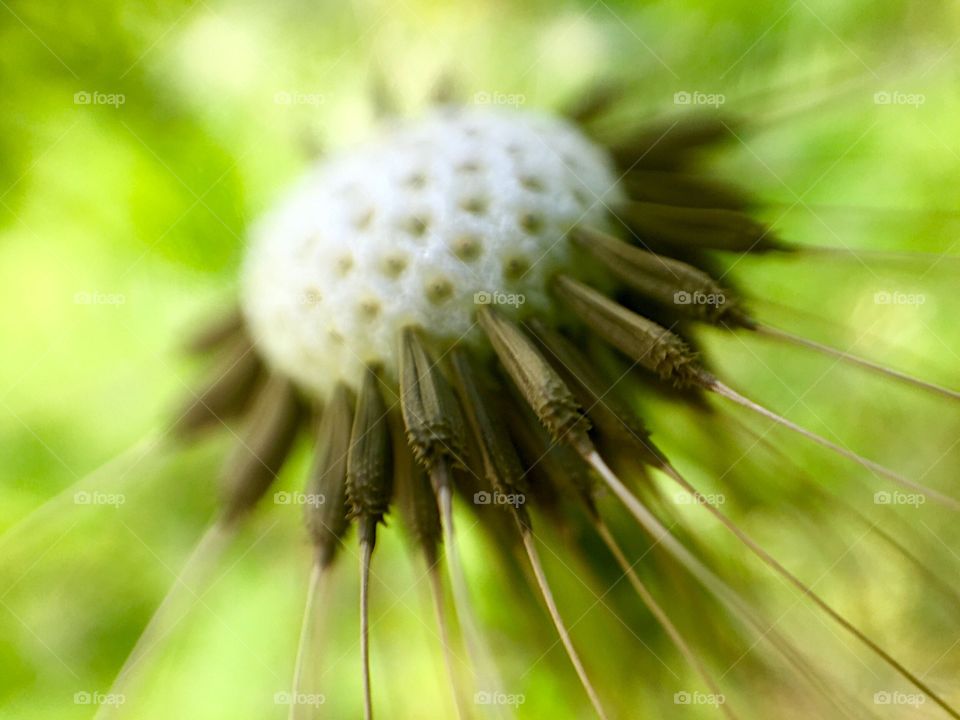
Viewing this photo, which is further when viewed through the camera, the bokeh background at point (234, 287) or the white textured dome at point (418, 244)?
the bokeh background at point (234, 287)

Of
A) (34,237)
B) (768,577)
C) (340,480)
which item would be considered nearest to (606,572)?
(768,577)

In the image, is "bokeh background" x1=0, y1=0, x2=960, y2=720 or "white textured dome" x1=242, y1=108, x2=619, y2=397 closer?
"white textured dome" x1=242, y1=108, x2=619, y2=397

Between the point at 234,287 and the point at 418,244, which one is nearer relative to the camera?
the point at 418,244

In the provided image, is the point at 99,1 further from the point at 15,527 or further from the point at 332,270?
the point at 15,527

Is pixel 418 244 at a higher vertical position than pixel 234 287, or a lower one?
lower
